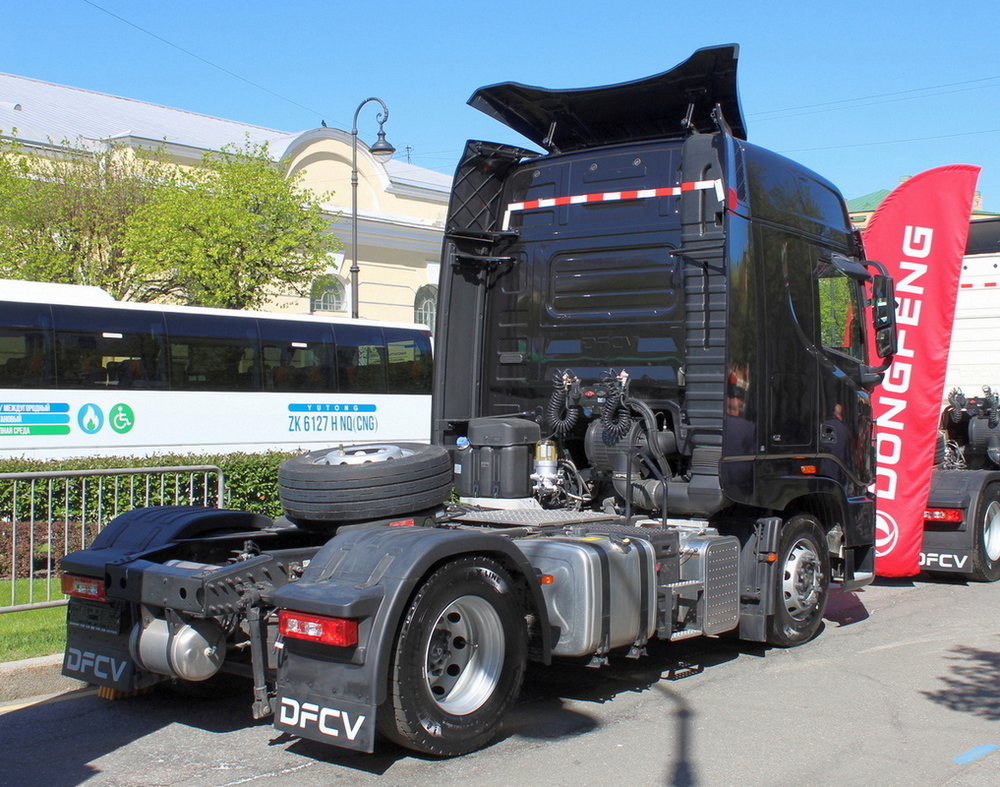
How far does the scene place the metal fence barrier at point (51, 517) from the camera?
26.8 feet

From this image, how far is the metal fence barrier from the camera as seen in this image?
8.16m

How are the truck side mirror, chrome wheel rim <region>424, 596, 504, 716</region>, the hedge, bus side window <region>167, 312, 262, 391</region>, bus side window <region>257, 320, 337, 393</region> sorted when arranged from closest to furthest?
1. chrome wheel rim <region>424, 596, 504, 716</region>
2. the truck side mirror
3. the hedge
4. bus side window <region>167, 312, 262, 391</region>
5. bus side window <region>257, 320, 337, 393</region>

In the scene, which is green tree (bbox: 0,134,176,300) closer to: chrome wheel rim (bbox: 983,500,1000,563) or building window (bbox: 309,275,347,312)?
building window (bbox: 309,275,347,312)

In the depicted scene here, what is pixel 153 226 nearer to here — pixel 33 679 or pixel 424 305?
pixel 424 305

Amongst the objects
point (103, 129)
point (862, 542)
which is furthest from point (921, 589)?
point (103, 129)

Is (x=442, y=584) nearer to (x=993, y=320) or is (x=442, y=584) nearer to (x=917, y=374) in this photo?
(x=917, y=374)

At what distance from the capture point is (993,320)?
12.9 meters

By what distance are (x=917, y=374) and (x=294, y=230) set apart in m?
16.7

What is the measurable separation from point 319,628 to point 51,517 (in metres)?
4.48

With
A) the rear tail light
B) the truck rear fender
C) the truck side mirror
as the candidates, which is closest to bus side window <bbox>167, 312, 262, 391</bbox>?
the rear tail light

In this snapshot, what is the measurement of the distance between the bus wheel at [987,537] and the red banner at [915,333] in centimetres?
110

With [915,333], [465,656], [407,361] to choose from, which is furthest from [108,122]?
[465,656]

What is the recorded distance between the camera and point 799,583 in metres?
7.64

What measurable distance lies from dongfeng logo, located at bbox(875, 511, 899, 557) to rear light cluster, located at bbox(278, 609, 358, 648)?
671 cm
